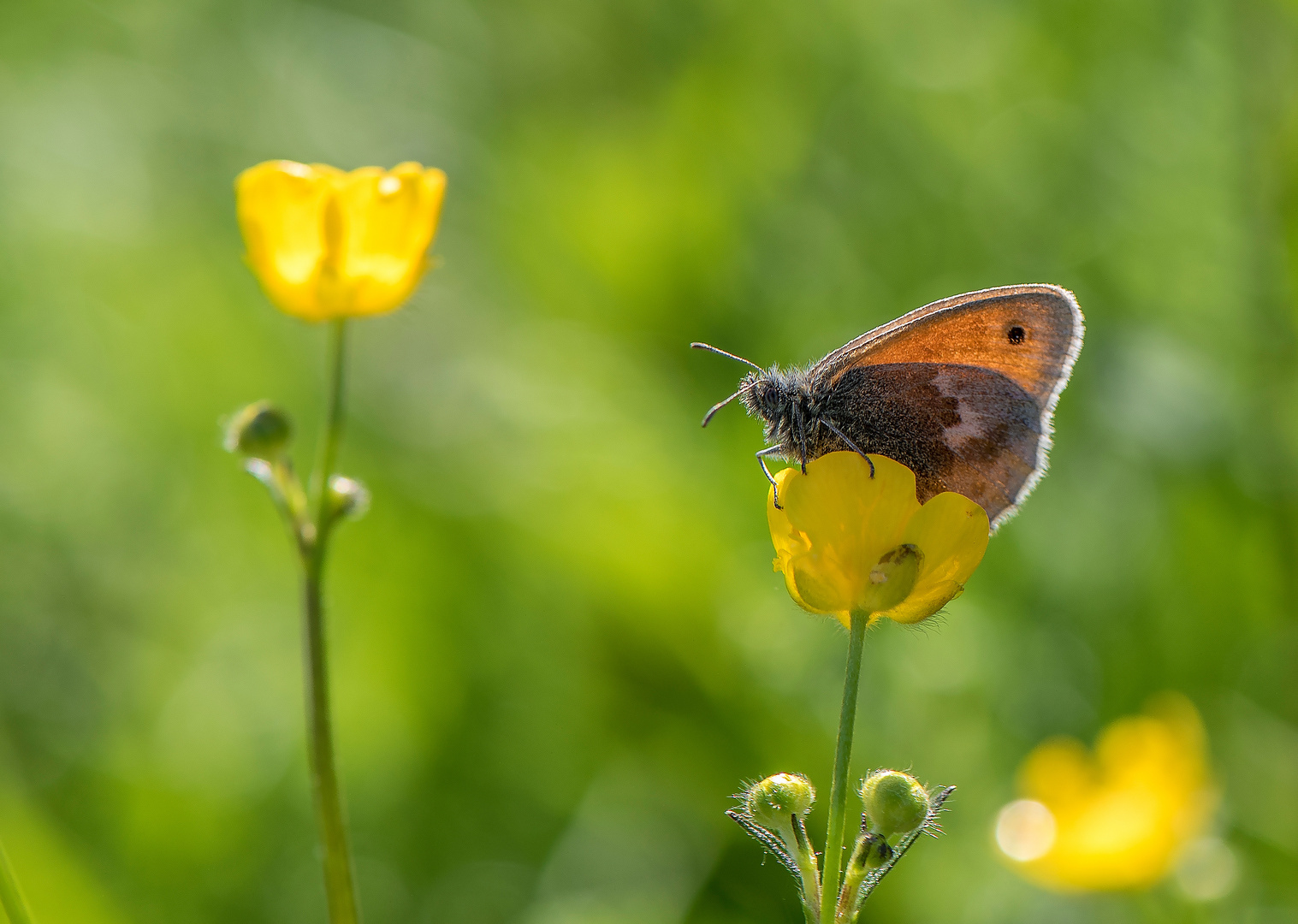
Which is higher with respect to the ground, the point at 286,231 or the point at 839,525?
the point at 286,231

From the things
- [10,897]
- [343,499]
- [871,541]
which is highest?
[871,541]

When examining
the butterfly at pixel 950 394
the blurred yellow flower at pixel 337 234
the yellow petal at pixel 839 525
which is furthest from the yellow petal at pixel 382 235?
the yellow petal at pixel 839 525

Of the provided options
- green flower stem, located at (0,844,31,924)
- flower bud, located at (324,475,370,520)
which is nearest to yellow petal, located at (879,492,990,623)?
flower bud, located at (324,475,370,520)

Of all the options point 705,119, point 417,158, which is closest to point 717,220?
point 705,119

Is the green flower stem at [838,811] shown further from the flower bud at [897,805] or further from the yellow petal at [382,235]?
the yellow petal at [382,235]

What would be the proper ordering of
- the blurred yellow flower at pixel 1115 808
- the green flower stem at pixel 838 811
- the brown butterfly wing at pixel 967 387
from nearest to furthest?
the green flower stem at pixel 838 811, the brown butterfly wing at pixel 967 387, the blurred yellow flower at pixel 1115 808

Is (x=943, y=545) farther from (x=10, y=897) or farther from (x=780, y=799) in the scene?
(x=10, y=897)

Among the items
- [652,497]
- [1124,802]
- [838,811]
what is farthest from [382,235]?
[1124,802]
